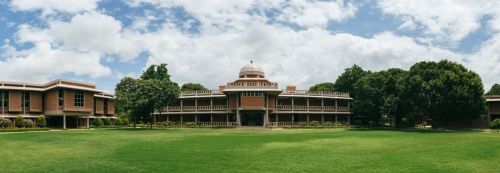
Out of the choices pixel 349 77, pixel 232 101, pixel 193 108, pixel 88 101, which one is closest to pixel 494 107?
pixel 349 77

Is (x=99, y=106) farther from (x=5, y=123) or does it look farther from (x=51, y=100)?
(x=5, y=123)

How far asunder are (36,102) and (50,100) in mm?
1869

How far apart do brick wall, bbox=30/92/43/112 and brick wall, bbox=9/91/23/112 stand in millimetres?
1387

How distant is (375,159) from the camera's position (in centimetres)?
1980

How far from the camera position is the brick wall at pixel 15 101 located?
177 feet

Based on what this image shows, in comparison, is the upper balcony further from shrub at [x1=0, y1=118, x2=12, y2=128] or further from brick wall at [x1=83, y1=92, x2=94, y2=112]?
shrub at [x1=0, y1=118, x2=12, y2=128]

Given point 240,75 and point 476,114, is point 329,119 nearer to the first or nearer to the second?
point 240,75

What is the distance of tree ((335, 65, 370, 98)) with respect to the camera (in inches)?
3167

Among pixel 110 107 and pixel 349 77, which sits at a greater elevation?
pixel 349 77

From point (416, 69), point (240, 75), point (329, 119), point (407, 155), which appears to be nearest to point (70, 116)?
point (240, 75)

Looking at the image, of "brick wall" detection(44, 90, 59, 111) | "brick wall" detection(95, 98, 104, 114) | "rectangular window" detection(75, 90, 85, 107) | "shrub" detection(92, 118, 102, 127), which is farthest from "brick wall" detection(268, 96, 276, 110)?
"brick wall" detection(44, 90, 59, 111)

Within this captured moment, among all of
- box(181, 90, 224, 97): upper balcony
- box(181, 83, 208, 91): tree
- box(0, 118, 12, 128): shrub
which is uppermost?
box(181, 83, 208, 91): tree

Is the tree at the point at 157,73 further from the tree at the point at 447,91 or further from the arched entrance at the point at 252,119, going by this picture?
the tree at the point at 447,91

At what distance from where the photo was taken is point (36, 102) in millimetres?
56562
